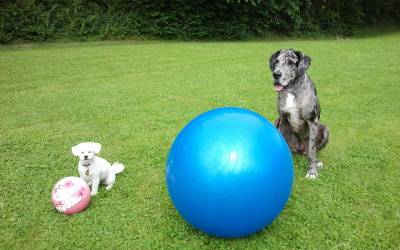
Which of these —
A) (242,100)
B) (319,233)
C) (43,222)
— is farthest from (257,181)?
(242,100)

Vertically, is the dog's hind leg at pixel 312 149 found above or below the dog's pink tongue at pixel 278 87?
below

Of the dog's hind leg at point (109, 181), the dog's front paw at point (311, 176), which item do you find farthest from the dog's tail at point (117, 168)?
the dog's front paw at point (311, 176)

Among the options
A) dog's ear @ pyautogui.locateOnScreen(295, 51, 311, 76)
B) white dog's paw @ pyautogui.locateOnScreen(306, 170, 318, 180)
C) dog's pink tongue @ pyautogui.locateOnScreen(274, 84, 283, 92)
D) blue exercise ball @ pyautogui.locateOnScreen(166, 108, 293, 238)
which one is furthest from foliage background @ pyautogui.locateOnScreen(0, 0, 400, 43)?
blue exercise ball @ pyautogui.locateOnScreen(166, 108, 293, 238)

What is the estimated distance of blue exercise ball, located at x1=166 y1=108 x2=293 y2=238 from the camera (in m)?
3.24

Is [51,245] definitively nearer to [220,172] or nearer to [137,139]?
[220,172]

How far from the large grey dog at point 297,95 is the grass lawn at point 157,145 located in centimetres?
51

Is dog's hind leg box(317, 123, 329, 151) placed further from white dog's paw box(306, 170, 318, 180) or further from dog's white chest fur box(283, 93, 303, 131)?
white dog's paw box(306, 170, 318, 180)

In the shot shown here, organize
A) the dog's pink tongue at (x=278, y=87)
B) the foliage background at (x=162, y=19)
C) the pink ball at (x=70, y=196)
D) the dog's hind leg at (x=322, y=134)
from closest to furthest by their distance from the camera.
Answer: the pink ball at (x=70, y=196), the dog's pink tongue at (x=278, y=87), the dog's hind leg at (x=322, y=134), the foliage background at (x=162, y=19)

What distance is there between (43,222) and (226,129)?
2.42 metres

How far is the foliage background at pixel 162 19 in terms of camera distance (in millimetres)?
18453

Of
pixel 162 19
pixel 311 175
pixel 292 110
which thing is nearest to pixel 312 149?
pixel 311 175

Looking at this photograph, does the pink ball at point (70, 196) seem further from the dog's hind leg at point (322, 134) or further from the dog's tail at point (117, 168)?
the dog's hind leg at point (322, 134)

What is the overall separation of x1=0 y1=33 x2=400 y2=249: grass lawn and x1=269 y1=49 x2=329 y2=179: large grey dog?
1.67ft

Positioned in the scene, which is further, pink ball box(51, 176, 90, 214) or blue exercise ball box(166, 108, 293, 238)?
pink ball box(51, 176, 90, 214)
